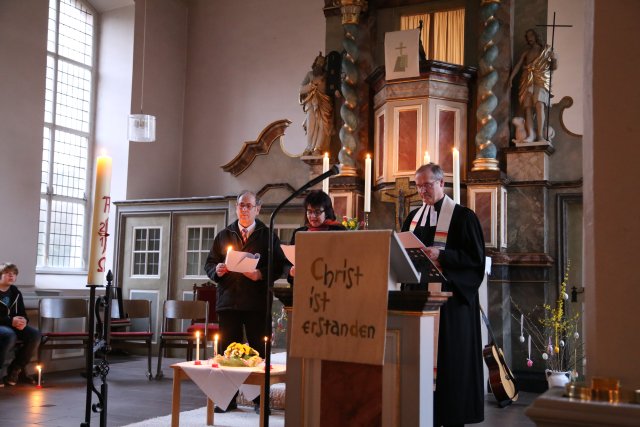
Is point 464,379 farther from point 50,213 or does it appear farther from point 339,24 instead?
point 50,213

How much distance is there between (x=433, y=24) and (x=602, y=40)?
7614 millimetres

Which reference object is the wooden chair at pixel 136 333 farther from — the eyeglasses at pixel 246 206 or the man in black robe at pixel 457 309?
the man in black robe at pixel 457 309

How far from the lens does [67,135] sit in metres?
12.0

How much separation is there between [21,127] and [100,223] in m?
7.86

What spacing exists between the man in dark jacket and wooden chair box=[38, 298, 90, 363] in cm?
340

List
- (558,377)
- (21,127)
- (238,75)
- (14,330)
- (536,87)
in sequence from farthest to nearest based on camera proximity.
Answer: (238,75)
(21,127)
(536,87)
(14,330)
(558,377)

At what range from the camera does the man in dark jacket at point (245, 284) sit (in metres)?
5.05

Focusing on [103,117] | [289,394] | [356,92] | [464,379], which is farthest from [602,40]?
[103,117]

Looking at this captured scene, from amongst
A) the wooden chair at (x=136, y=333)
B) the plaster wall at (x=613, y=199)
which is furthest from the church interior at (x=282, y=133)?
the plaster wall at (x=613, y=199)

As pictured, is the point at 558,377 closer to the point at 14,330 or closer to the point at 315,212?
the point at 315,212

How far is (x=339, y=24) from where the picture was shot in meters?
9.60

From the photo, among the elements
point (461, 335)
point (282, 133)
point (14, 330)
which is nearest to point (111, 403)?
point (14, 330)

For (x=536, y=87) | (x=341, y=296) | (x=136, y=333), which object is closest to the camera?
(x=341, y=296)

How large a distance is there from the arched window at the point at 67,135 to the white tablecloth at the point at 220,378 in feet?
26.2
